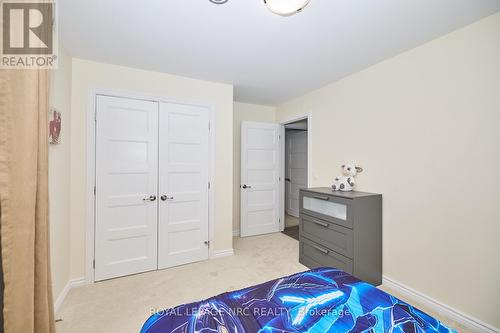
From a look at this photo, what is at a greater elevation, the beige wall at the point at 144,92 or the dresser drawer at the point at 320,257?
the beige wall at the point at 144,92

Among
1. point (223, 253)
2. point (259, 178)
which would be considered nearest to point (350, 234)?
point (223, 253)

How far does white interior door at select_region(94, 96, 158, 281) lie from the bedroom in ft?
0.05

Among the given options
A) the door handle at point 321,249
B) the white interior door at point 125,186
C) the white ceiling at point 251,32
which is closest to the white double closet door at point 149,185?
the white interior door at point 125,186

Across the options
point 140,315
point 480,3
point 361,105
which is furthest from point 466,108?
point 140,315

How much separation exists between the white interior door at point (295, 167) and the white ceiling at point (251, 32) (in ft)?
9.38

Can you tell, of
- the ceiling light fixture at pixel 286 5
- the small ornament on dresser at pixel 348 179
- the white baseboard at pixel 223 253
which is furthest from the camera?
the white baseboard at pixel 223 253

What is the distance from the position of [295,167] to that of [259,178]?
1.92 meters

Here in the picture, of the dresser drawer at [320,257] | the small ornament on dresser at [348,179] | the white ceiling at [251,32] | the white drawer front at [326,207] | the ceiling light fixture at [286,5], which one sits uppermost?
the white ceiling at [251,32]

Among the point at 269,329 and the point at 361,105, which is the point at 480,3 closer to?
the point at 361,105

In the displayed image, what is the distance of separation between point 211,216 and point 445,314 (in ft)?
8.60

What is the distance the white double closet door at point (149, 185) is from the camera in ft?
8.04

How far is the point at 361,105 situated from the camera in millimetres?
2658

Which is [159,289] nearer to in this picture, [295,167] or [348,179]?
[348,179]

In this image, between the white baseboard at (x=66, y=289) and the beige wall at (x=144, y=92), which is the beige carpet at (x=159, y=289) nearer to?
the white baseboard at (x=66, y=289)
